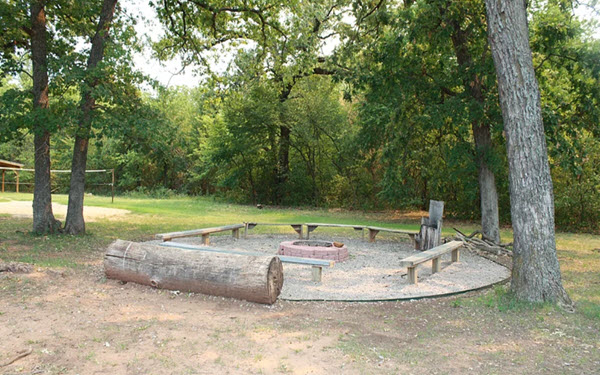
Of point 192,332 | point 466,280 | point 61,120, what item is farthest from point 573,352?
point 61,120

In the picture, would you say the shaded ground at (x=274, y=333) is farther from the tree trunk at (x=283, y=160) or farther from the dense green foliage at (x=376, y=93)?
the tree trunk at (x=283, y=160)

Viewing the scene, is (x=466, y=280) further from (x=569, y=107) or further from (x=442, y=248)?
(x=569, y=107)

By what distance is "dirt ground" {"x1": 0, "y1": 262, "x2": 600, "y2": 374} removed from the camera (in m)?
3.60

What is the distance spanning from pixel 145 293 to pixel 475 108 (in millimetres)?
7985

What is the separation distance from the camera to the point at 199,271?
554 cm

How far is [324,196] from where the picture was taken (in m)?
25.0

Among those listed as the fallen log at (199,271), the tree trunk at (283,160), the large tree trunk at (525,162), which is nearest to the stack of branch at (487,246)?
the large tree trunk at (525,162)

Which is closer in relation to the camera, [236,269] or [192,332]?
[192,332]

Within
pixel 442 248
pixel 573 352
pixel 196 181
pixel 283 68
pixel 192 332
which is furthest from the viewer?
pixel 196 181

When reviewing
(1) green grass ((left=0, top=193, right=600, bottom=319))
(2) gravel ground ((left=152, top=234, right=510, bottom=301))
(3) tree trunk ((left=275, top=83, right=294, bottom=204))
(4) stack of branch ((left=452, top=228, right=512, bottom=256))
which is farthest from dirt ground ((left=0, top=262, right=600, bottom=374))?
(3) tree trunk ((left=275, top=83, right=294, bottom=204))

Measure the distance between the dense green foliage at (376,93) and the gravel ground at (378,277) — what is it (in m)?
3.14

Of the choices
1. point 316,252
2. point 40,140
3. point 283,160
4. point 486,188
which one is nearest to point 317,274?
point 316,252

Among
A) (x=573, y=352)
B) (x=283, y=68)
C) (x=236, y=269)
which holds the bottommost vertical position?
(x=573, y=352)

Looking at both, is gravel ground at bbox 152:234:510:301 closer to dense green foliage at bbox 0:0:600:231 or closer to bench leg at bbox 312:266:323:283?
bench leg at bbox 312:266:323:283
